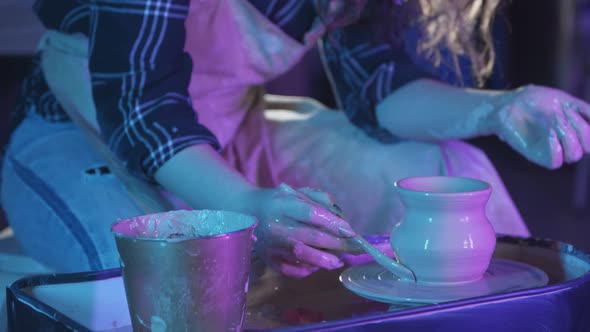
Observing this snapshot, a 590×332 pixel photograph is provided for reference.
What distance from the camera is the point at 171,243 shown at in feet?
1.67

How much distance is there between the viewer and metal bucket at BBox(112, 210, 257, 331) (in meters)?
0.51

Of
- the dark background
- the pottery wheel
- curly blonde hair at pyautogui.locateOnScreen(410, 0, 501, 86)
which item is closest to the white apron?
curly blonde hair at pyautogui.locateOnScreen(410, 0, 501, 86)

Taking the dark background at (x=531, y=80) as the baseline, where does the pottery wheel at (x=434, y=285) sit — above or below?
above

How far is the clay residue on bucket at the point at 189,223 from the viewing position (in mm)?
578

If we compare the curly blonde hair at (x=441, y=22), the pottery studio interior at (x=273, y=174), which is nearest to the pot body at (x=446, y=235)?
the pottery studio interior at (x=273, y=174)

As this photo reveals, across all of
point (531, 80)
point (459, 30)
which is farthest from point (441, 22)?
point (531, 80)

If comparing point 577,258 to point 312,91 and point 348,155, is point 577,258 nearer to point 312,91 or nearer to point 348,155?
point 348,155

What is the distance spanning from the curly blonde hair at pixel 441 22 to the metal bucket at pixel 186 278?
0.57 metres

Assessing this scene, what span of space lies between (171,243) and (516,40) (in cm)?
343

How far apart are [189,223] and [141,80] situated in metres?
0.34

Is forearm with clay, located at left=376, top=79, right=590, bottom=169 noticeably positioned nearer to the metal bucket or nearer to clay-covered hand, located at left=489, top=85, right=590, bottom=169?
clay-covered hand, located at left=489, top=85, right=590, bottom=169

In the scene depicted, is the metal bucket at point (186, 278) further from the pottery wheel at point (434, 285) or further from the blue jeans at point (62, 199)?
the blue jeans at point (62, 199)

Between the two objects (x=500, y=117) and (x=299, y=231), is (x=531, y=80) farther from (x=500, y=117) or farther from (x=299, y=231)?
(x=299, y=231)

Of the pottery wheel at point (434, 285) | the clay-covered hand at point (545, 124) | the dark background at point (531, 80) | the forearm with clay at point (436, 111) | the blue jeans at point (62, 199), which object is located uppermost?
the clay-covered hand at point (545, 124)
